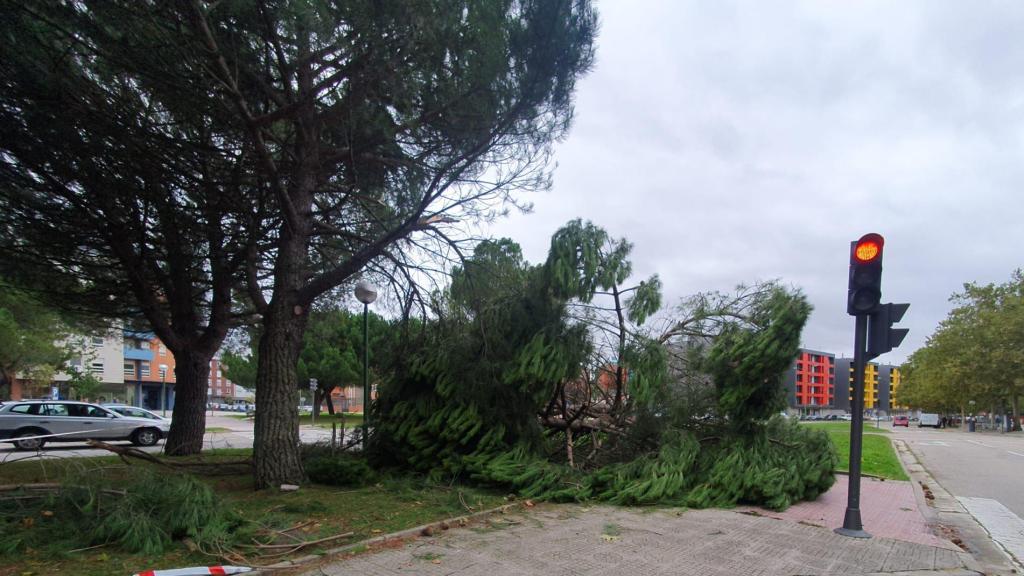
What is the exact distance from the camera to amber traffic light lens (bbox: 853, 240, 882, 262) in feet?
24.1

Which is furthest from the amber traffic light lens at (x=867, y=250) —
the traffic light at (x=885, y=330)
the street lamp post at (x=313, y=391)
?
the street lamp post at (x=313, y=391)

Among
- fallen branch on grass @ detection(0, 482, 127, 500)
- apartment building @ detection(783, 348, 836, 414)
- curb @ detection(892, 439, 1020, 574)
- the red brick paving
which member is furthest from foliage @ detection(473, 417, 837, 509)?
apartment building @ detection(783, 348, 836, 414)

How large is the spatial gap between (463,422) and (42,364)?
1512 inches

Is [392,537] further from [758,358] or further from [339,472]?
[758,358]

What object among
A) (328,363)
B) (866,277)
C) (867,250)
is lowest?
(328,363)

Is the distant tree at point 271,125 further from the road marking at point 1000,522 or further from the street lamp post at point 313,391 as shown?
the street lamp post at point 313,391

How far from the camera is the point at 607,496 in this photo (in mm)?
8812

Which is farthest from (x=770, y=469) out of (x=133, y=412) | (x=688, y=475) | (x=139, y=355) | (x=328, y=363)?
(x=139, y=355)

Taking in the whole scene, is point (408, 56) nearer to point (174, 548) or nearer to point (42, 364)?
point (174, 548)

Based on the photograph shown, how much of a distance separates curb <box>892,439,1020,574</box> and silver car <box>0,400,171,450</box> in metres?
19.4

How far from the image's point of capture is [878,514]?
8.89m

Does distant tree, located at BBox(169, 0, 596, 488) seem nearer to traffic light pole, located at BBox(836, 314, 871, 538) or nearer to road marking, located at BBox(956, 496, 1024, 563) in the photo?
traffic light pole, located at BBox(836, 314, 871, 538)

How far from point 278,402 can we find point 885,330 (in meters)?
8.43

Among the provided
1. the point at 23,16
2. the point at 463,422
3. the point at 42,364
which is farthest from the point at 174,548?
the point at 42,364
